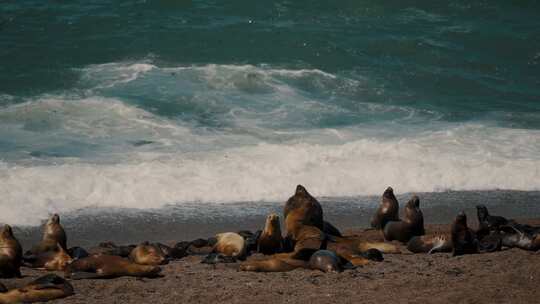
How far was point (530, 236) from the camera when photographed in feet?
32.0

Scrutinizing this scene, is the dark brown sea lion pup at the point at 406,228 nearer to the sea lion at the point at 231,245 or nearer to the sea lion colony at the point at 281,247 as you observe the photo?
the sea lion colony at the point at 281,247

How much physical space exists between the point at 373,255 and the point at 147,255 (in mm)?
2376

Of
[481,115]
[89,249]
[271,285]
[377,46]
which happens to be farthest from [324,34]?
[271,285]

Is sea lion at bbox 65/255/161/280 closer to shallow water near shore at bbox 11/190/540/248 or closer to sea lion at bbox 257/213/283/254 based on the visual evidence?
sea lion at bbox 257/213/283/254

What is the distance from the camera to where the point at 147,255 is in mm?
9250

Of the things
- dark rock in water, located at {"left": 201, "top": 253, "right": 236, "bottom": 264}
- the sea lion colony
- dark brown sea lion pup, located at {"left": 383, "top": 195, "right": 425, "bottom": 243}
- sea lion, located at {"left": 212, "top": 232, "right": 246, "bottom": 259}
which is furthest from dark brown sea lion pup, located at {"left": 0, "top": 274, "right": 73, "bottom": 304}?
dark brown sea lion pup, located at {"left": 383, "top": 195, "right": 425, "bottom": 243}

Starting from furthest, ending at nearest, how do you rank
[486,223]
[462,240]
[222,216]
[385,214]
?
[222,216]
[385,214]
[486,223]
[462,240]

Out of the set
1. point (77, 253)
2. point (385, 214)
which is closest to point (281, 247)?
point (385, 214)

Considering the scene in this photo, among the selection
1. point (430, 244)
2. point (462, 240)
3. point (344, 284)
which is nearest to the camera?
point (344, 284)

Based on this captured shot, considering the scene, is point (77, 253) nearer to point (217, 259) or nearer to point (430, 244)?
point (217, 259)

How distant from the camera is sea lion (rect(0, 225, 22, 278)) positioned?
855 cm

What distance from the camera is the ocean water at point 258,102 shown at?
13227 millimetres

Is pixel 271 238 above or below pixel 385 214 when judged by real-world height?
below

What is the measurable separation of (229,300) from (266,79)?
11.4 metres
